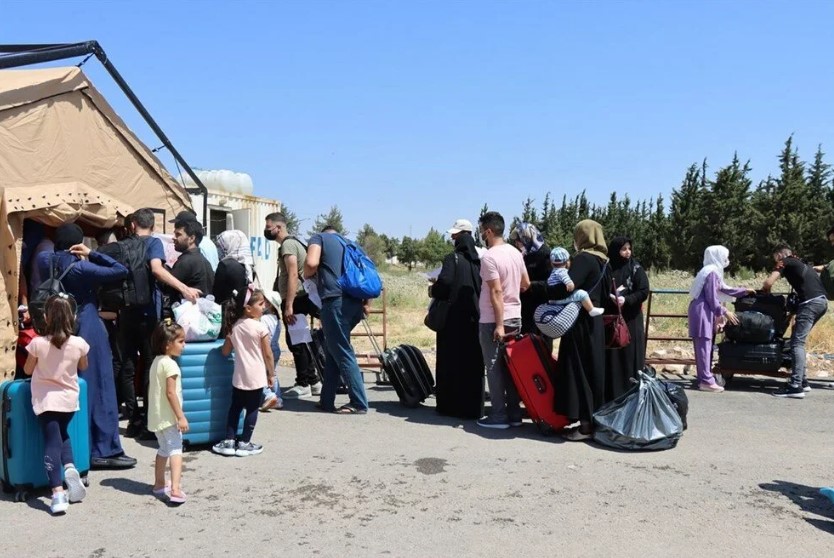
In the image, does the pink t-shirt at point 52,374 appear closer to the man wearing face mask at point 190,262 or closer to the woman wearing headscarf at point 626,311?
the man wearing face mask at point 190,262

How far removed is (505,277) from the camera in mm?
6340

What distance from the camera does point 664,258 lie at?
4353cm

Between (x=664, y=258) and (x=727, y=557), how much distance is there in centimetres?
4207

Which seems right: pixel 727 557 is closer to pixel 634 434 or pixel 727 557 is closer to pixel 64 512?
pixel 634 434

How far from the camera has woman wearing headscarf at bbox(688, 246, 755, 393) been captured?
28.3ft

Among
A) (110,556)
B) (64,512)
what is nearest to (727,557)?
(110,556)

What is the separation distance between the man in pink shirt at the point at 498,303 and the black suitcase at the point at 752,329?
3607mm

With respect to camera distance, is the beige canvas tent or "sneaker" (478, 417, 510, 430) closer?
the beige canvas tent

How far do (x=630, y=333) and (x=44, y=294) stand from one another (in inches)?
193

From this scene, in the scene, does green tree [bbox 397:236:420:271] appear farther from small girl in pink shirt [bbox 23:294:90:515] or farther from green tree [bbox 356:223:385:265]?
small girl in pink shirt [bbox 23:294:90:515]

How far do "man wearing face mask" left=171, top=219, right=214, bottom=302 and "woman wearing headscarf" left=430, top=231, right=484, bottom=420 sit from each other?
212cm

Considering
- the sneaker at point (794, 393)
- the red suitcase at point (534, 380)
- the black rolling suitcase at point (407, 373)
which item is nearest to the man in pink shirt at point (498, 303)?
the red suitcase at point (534, 380)

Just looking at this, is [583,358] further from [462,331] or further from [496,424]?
[462,331]

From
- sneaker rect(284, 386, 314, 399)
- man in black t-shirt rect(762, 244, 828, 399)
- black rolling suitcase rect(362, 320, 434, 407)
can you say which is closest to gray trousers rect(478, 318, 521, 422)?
black rolling suitcase rect(362, 320, 434, 407)
